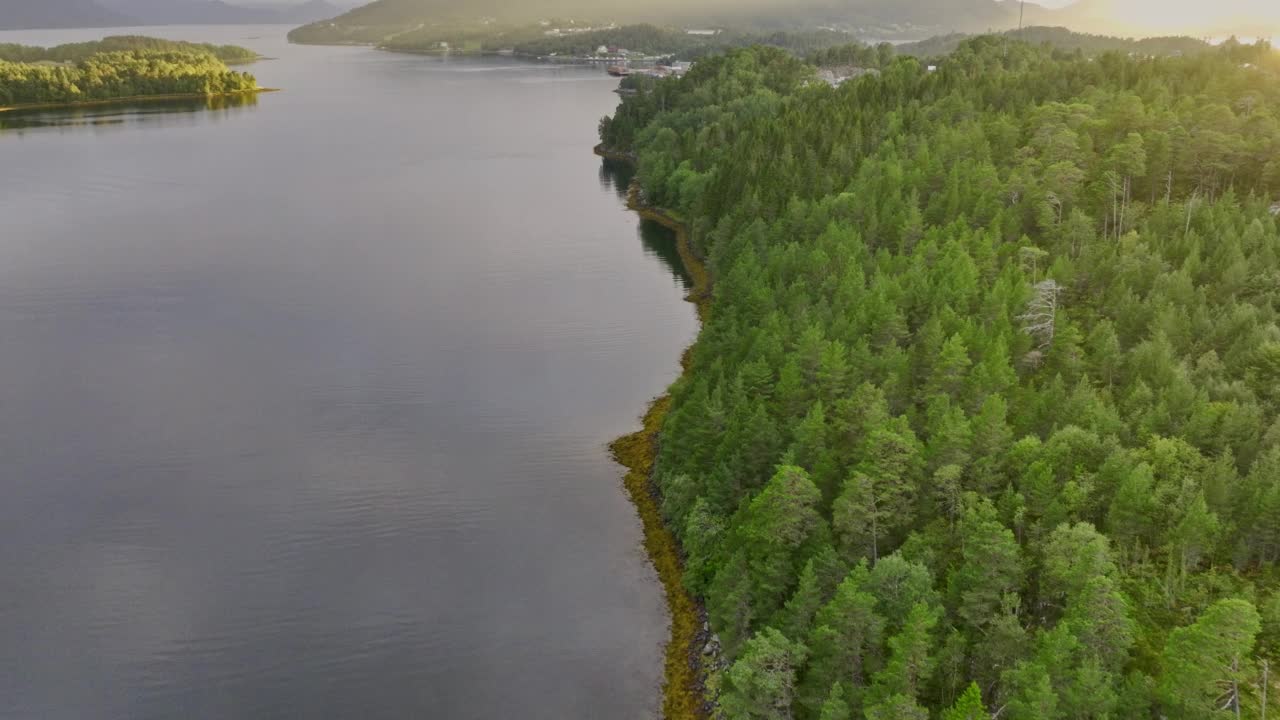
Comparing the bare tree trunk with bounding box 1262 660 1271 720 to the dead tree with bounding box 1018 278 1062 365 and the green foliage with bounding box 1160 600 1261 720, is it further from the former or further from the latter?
the dead tree with bounding box 1018 278 1062 365

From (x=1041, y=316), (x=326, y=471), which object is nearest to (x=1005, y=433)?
(x=1041, y=316)

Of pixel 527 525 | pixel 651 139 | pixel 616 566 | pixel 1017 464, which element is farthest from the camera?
pixel 651 139

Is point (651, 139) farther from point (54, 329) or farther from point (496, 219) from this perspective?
point (54, 329)

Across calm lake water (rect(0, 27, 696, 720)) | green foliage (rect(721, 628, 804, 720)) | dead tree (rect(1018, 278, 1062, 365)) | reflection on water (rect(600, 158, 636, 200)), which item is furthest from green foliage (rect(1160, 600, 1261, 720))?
reflection on water (rect(600, 158, 636, 200))

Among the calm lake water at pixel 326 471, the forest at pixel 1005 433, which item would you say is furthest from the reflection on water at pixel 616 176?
the forest at pixel 1005 433

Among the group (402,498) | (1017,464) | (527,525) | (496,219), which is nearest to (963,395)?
(1017,464)

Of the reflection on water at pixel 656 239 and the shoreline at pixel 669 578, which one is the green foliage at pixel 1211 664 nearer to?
the shoreline at pixel 669 578

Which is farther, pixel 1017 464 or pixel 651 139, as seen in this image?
pixel 651 139
